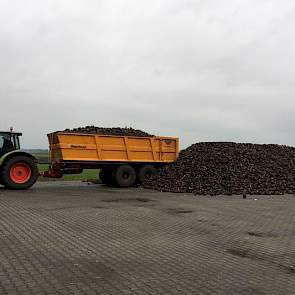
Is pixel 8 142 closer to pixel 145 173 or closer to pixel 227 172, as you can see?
pixel 145 173

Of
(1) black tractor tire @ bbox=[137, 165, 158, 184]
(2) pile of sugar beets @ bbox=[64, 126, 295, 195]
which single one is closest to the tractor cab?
(2) pile of sugar beets @ bbox=[64, 126, 295, 195]

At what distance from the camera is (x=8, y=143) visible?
16.4m

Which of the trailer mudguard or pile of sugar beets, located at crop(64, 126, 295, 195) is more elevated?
the trailer mudguard

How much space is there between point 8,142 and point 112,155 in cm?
468

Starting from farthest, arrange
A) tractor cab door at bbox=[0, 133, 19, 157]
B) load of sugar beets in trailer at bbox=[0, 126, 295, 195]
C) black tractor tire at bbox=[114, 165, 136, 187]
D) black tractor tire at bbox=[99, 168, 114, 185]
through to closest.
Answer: black tractor tire at bbox=[99, 168, 114, 185] < black tractor tire at bbox=[114, 165, 136, 187] < load of sugar beets in trailer at bbox=[0, 126, 295, 195] < tractor cab door at bbox=[0, 133, 19, 157]

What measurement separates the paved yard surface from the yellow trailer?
5.29m

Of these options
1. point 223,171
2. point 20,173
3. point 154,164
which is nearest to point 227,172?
point 223,171

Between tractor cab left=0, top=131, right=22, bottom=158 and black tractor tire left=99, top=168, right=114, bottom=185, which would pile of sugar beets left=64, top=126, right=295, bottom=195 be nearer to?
black tractor tire left=99, top=168, right=114, bottom=185

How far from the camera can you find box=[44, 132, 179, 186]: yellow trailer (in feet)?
59.4

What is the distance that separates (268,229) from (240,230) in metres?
0.74

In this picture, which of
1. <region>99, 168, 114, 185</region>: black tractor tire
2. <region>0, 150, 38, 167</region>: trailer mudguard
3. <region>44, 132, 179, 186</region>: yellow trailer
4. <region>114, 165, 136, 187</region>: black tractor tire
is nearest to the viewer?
<region>0, 150, 38, 167</region>: trailer mudguard

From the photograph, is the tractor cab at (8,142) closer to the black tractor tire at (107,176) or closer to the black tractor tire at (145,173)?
the black tractor tire at (107,176)

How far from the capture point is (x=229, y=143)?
75.1 ft

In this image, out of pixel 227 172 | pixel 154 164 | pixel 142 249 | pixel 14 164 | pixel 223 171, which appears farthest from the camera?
pixel 154 164
